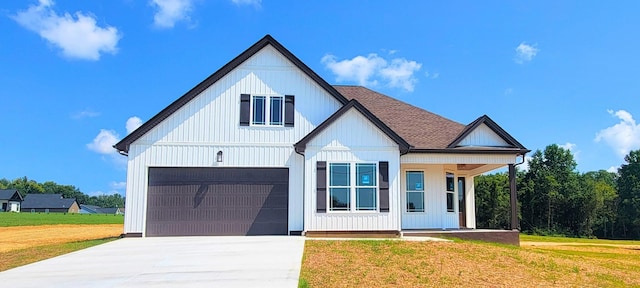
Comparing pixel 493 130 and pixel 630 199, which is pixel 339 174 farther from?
pixel 630 199

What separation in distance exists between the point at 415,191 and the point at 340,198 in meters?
3.74

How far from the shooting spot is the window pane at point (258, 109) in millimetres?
15719

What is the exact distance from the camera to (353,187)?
14844 millimetres

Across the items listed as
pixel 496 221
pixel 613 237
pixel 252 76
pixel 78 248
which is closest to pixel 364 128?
A: pixel 252 76

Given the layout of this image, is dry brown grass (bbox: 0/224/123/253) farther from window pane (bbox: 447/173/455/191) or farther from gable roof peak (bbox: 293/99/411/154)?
window pane (bbox: 447/173/455/191)

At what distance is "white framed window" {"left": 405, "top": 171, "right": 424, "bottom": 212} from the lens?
17.1 metres

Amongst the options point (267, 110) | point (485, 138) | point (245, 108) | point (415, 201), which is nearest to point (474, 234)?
point (415, 201)

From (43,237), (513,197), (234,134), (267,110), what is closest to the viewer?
(234,134)

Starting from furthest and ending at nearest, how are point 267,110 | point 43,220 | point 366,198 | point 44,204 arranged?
point 44,204
point 43,220
point 267,110
point 366,198

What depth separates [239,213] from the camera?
15.3 m

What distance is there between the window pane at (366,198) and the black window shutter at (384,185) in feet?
0.82

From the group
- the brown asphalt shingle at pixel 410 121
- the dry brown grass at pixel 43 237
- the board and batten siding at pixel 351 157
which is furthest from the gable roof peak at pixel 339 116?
the dry brown grass at pixel 43 237

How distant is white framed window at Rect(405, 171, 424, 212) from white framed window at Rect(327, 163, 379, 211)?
8.89 feet

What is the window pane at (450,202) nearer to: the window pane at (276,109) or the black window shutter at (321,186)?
the black window shutter at (321,186)
